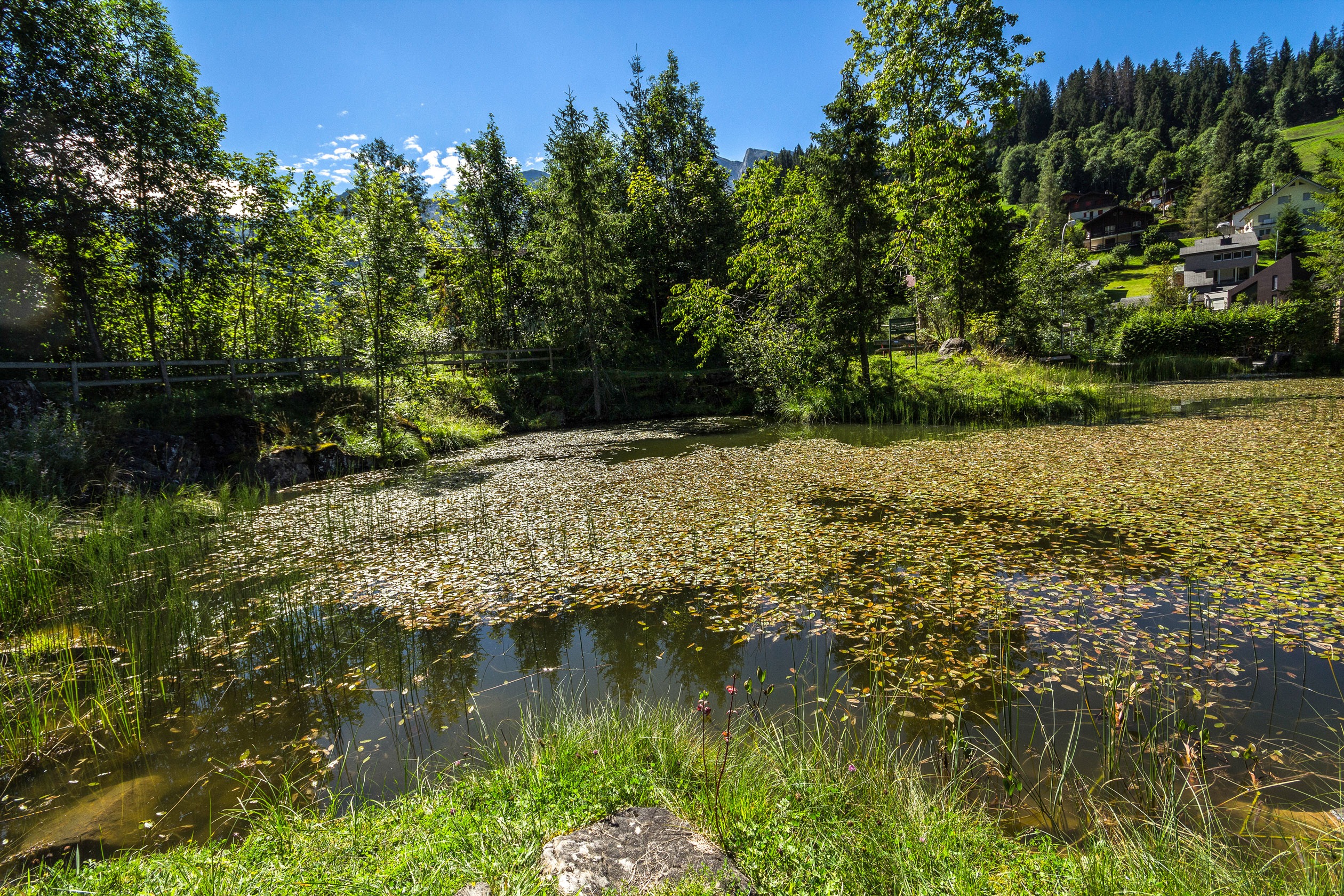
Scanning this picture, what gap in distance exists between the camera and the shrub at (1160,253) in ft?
217

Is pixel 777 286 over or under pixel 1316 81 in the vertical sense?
under

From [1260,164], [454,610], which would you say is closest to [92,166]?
[454,610]

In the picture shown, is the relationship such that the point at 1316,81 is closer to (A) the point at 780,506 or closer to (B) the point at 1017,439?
(B) the point at 1017,439

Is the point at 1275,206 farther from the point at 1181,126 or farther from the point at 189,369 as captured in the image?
the point at 189,369

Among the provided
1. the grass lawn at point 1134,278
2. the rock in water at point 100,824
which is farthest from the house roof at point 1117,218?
the rock in water at point 100,824

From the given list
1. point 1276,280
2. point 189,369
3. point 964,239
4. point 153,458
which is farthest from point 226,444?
point 1276,280

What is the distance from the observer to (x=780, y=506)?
8508 mm

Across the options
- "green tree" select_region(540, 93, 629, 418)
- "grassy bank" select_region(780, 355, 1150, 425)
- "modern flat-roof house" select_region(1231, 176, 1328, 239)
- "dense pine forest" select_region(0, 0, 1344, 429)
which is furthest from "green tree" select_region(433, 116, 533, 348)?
"modern flat-roof house" select_region(1231, 176, 1328, 239)

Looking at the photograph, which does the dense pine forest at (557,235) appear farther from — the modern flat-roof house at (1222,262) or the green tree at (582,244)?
the modern flat-roof house at (1222,262)

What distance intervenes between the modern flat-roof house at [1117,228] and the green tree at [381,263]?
94.1 meters

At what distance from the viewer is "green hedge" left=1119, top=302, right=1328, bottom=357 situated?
26828 mm

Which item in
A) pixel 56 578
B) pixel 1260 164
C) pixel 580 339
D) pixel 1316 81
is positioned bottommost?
pixel 56 578

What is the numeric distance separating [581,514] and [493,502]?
213cm

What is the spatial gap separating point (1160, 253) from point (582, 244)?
8070cm
